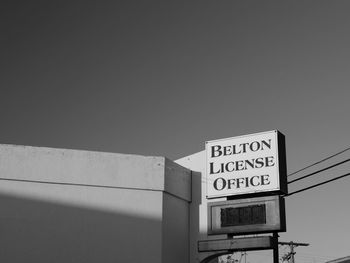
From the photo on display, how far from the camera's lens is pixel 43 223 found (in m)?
22.3

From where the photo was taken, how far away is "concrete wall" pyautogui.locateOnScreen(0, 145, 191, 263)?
72.6 ft

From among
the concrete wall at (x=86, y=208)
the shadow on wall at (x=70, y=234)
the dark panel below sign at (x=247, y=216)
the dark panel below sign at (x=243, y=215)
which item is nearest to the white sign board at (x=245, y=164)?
the dark panel below sign at (x=247, y=216)

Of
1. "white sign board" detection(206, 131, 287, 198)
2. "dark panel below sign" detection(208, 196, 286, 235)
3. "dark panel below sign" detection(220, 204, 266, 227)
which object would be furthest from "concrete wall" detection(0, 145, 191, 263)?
"dark panel below sign" detection(220, 204, 266, 227)

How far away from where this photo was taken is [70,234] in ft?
73.9

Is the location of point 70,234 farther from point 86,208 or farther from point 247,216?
point 247,216

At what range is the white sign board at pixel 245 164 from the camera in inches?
850

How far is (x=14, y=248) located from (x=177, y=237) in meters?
6.37

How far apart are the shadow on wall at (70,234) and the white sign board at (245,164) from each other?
3.04 metres

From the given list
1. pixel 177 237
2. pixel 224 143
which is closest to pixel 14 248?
pixel 177 237

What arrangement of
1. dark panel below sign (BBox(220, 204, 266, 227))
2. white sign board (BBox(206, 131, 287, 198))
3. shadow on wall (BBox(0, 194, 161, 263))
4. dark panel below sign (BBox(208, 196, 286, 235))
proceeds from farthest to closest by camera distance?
shadow on wall (BBox(0, 194, 161, 263))
white sign board (BBox(206, 131, 287, 198))
dark panel below sign (BBox(220, 204, 266, 227))
dark panel below sign (BBox(208, 196, 286, 235))

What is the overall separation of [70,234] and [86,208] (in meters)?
1.16

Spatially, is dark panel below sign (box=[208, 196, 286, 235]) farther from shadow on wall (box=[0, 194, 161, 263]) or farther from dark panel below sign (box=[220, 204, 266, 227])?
shadow on wall (box=[0, 194, 161, 263])

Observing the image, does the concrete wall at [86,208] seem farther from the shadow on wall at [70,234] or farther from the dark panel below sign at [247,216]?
the dark panel below sign at [247,216]

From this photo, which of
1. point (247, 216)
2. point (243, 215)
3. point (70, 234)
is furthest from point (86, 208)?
point (247, 216)
